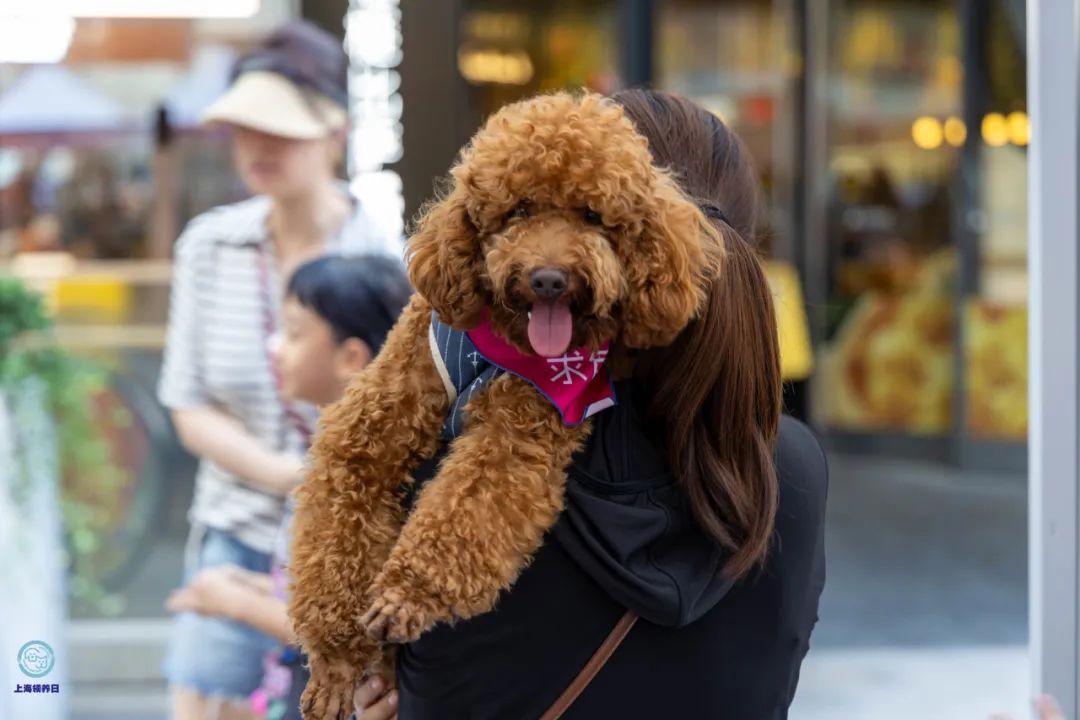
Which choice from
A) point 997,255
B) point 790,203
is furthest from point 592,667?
point 790,203

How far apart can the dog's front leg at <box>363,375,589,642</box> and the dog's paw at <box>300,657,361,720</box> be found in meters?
0.15

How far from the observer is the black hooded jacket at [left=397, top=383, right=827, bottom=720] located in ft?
4.59

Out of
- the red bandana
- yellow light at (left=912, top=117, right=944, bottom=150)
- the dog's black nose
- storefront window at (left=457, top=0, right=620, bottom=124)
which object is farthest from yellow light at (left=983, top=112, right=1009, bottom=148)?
the dog's black nose

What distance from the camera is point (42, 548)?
172 inches

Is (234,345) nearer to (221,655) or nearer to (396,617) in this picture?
(221,655)

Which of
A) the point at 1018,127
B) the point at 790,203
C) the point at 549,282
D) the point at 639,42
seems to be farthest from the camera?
the point at 790,203

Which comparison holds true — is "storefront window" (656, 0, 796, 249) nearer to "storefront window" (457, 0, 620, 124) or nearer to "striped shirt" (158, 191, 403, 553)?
"storefront window" (457, 0, 620, 124)

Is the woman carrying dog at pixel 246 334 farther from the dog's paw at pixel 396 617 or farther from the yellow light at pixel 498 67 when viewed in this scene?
the yellow light at pixel 498 67

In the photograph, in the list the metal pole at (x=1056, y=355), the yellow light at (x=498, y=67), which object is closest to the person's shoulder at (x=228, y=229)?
the metal pole at (x=1056, y=355)

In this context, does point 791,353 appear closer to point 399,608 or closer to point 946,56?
point 946,56

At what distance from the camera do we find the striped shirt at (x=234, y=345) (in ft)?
11.2

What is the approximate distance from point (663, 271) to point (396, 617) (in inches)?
17.1

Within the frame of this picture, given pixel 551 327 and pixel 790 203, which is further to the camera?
pixel 790 203

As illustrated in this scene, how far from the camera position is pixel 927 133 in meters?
8.62
